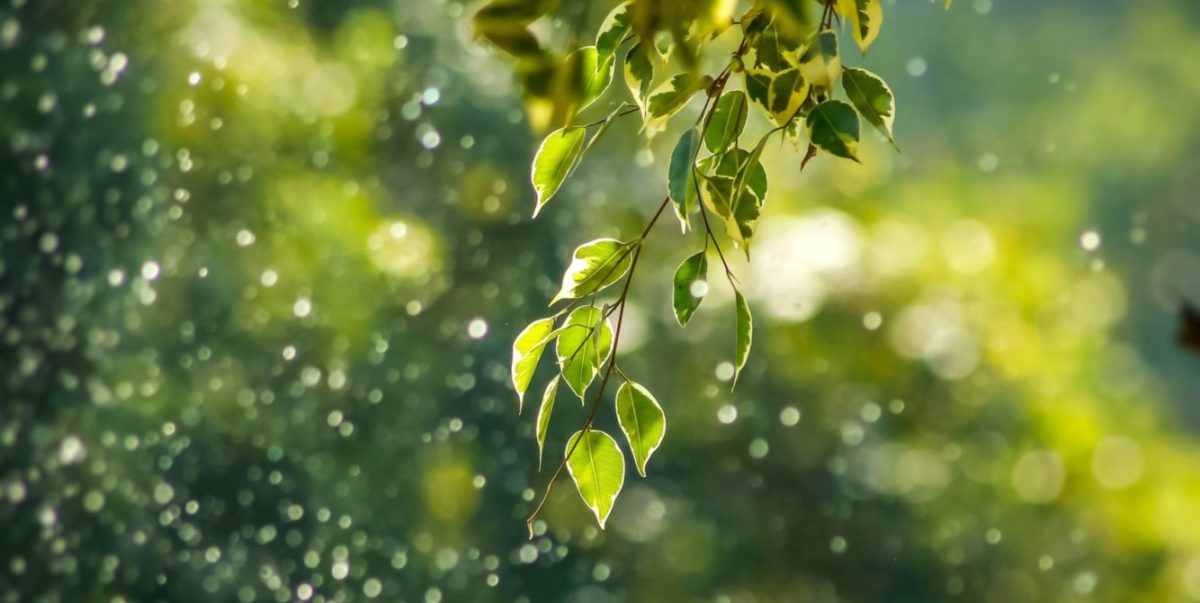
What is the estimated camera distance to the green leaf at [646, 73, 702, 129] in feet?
1.40

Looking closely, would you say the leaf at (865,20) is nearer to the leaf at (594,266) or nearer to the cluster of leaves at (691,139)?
the cluster of leaves at (691,139)

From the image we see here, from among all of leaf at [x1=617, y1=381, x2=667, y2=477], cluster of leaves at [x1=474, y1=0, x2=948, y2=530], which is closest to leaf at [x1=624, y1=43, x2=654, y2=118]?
cluster of leaves at [x1=474, y1=0, x2=948, y2=530]

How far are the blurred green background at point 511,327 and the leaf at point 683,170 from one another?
124 cm

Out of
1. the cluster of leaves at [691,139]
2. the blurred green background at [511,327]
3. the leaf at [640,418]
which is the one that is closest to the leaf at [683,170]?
the cluster of leaves at [691,139]

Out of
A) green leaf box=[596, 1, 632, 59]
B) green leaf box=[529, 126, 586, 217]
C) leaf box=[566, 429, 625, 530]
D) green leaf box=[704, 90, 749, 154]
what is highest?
green leaf box=[596, 1, 632, 59]

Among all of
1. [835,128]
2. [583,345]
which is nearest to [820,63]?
[835,128]

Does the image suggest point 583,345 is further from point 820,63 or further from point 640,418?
point 820,63

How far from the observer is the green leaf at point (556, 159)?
0.44 meters

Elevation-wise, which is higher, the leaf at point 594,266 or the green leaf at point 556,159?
the green leaf at point 556,159

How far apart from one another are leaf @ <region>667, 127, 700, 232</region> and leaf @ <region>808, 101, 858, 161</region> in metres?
0.05

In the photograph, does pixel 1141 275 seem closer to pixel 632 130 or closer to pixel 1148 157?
pixel 1148 157

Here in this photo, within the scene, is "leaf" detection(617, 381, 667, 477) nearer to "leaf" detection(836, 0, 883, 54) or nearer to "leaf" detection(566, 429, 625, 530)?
"leaf" detection(566, 429, 625, 530)

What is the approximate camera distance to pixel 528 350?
1.52 ft

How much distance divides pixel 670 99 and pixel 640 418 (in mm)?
132
